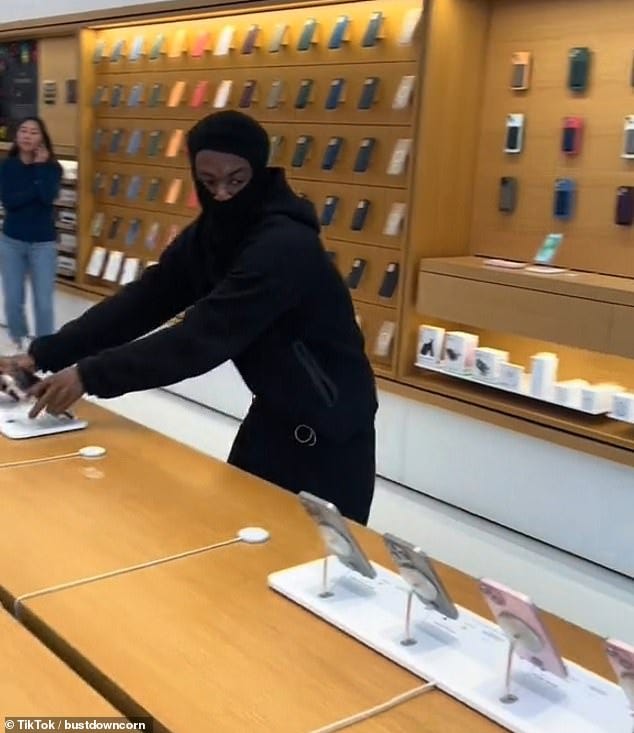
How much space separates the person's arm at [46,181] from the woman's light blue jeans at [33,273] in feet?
0.96

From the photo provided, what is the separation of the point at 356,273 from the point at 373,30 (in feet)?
3.45

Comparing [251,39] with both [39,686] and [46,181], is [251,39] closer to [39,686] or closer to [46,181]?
[46,181]

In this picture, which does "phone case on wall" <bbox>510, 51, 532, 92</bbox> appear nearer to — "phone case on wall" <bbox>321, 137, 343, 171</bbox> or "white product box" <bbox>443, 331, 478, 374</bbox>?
"phone case on wall" <bbox>321, 137, 343, 171</bbox>

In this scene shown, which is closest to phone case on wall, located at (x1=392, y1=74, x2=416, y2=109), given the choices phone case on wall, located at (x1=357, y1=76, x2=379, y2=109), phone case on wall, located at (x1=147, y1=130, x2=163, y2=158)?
phone case on wall, located at (x1=357, y1=76, x2=379, y2=109)

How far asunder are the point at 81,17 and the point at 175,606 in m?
4.88

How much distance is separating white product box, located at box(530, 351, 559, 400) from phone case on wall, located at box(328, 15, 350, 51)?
174 centimetres

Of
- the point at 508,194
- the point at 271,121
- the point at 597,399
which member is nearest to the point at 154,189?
the point at 271,121

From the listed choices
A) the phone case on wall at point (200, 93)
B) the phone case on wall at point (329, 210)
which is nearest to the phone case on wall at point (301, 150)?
the phone case on wall at point (329, 210)

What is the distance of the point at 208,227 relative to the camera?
229 cm

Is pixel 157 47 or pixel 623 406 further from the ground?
pixel 157 47

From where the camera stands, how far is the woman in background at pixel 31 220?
5.86 meters

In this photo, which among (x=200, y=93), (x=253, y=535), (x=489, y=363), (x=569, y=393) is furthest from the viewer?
(x=200, y=93)

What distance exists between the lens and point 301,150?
4.65 m

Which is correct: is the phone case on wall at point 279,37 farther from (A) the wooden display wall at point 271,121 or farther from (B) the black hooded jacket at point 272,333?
(B) the black hooded jacket at point 272,333
